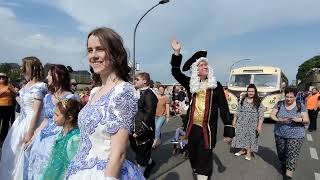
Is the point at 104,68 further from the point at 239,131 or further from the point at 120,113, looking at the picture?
the point at 239,131

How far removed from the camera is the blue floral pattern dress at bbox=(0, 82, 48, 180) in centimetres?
551

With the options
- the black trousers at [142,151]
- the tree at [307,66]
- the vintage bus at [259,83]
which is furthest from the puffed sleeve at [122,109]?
the tree at [307,66]

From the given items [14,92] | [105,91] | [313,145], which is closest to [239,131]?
[313,145]

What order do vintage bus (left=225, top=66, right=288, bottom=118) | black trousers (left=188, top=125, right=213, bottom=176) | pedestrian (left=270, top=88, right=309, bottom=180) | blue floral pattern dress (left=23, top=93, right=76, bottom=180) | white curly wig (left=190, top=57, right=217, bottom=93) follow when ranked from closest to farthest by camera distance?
blue floral pattern dress (left=23, top=93, right=76, bottom=180), black trousers (left=188, top=125, right=213, bottom=176), white curly wig (left=190, top=57, right=217, bottom=93), pedestrian (left=270, top=88, right=309, bottom=180), vintage bus (left=225, top=66, right=288, bottom=118)

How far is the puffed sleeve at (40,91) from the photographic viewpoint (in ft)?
18.0

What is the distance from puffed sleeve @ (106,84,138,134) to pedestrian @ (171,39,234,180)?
3138 mm

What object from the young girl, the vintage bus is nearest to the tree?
the vintage bus

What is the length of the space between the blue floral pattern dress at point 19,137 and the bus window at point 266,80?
16847 mm

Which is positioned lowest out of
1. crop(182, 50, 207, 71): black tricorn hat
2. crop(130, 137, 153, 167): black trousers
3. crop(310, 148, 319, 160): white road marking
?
crop(310, 148, 319, 160): white road marking

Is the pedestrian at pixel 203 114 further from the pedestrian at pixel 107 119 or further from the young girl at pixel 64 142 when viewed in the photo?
the pedestrian at pixel 107 119

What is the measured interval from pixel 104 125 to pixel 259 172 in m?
6.31

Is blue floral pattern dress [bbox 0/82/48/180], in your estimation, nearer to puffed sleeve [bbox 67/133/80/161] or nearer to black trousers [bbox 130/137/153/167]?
puffed sleeve [bbox 67/133/80/161]

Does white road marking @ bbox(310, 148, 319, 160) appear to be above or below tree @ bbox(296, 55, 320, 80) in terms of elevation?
below

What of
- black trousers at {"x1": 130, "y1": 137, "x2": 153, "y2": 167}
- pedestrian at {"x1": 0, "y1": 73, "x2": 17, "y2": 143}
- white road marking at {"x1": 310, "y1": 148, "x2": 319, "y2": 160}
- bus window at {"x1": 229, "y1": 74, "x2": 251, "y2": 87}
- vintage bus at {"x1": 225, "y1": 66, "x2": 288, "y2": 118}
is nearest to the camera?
black trousers at {"x1": 130, "y1": 137, "x2": 153, "y2": 167}
